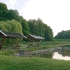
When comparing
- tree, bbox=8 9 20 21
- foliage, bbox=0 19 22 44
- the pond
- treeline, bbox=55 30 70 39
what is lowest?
the pond

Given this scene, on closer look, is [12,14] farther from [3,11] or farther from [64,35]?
[64,35]

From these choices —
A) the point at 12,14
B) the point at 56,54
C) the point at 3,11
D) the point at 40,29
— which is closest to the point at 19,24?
the point at 56,54

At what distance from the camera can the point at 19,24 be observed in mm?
36312

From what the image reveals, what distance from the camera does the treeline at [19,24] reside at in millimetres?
33822

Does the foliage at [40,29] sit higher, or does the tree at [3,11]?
the tree at [3,11]

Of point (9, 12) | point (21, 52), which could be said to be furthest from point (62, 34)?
point (21, 52)

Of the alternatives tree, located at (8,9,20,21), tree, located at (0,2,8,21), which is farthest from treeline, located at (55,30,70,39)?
tree, located at (0,2,8,21)

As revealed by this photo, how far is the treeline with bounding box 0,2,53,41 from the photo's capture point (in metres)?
33.8

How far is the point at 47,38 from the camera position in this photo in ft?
228

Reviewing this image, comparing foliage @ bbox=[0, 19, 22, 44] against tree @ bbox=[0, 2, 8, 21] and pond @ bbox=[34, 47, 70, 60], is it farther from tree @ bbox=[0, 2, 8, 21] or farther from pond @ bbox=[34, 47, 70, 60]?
tree @ bbox=[0, 2, 8, 21]

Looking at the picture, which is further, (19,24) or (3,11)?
(3,11)

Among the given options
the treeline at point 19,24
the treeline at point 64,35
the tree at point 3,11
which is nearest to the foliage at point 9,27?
the treeline at point 19,24

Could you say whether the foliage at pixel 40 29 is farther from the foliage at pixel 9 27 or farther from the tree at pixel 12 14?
the foliage at pixel 9 27

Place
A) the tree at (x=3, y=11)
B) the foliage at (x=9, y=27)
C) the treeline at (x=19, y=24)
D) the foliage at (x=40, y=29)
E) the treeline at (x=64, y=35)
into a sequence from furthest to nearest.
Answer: the treeline at (x=64, y=35) → the foliage at (x=40, y=29) → the tree at (x=3, y=11) → the treeline at (x=19, y=24) → the foliage at (x=9, y=27)
